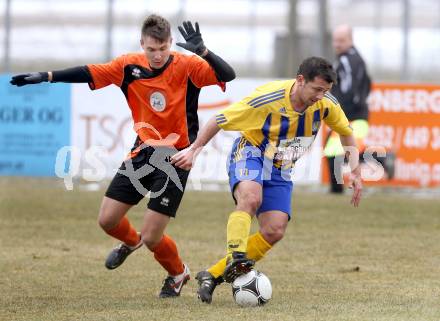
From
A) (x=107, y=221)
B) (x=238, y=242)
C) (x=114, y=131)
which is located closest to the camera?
(x=238, y=242)

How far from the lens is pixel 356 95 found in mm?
13156

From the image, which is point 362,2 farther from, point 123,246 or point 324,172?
point 123,246

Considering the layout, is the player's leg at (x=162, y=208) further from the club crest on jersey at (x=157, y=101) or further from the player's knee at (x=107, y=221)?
the club crest on jersey at (x=157, y=101)

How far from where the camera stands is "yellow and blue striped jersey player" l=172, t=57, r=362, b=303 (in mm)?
6695

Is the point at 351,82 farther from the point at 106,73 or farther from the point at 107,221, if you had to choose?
the point at 107,221

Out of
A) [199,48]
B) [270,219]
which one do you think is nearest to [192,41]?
[199,48]

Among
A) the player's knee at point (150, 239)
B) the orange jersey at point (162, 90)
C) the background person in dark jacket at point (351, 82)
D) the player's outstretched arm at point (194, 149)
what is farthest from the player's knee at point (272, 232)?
the background person in dark jacket at point (351, 82)

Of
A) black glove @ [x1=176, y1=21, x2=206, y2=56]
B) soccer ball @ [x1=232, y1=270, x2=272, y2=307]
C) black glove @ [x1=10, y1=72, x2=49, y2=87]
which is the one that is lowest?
soccer ball @ [x1=232, y1=270, x2=272, y2=307]

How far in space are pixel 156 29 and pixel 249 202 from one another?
1.32 meters

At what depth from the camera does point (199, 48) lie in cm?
686

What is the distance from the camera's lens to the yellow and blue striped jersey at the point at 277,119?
6.83m

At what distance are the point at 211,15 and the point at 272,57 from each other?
1166 millimetres

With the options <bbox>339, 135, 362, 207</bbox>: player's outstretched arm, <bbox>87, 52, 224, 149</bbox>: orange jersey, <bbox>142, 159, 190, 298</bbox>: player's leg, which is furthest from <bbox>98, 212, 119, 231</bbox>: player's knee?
<bbox>339, 135, 362, 207</bbox>: player's outstretched arm

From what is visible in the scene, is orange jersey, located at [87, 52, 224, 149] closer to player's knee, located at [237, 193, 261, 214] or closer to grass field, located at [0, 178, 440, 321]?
player's knee, located at [237, 193, 261, 214]
